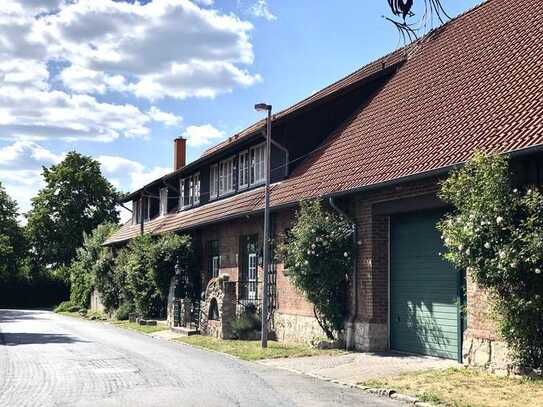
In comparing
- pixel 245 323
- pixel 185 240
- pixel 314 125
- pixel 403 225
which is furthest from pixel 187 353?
pixel 185 240

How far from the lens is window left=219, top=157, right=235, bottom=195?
25.6 metres

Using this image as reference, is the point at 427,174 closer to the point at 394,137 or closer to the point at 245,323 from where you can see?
the point at 394,137

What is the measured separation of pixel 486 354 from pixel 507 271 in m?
2.23

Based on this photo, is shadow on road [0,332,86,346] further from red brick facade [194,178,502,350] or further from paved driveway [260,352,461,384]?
paved driveway [260,352,461,384]

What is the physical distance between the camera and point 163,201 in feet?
116

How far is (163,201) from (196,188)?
18.9 feet

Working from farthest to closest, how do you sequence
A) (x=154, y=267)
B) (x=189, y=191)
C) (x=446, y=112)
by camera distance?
1. (x=189, y=191)
2. (x=154, y=267)
3. (x=446, y=112)

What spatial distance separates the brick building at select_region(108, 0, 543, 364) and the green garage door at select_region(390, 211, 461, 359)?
0.10 feet

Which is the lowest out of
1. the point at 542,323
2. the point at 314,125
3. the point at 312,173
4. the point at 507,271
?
the point at 542,323

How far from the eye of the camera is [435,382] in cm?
1080

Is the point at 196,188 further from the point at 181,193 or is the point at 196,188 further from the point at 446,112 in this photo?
the point at 446,112

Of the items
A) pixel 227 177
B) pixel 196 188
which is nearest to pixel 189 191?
pixel 196 188

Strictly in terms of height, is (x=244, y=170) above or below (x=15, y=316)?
above

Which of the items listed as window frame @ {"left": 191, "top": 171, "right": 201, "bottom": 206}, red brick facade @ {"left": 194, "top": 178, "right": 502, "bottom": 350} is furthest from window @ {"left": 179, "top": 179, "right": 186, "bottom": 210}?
red brick facade @ {"left": 194, "top": 178, "right": 502, "bottom": 350}
